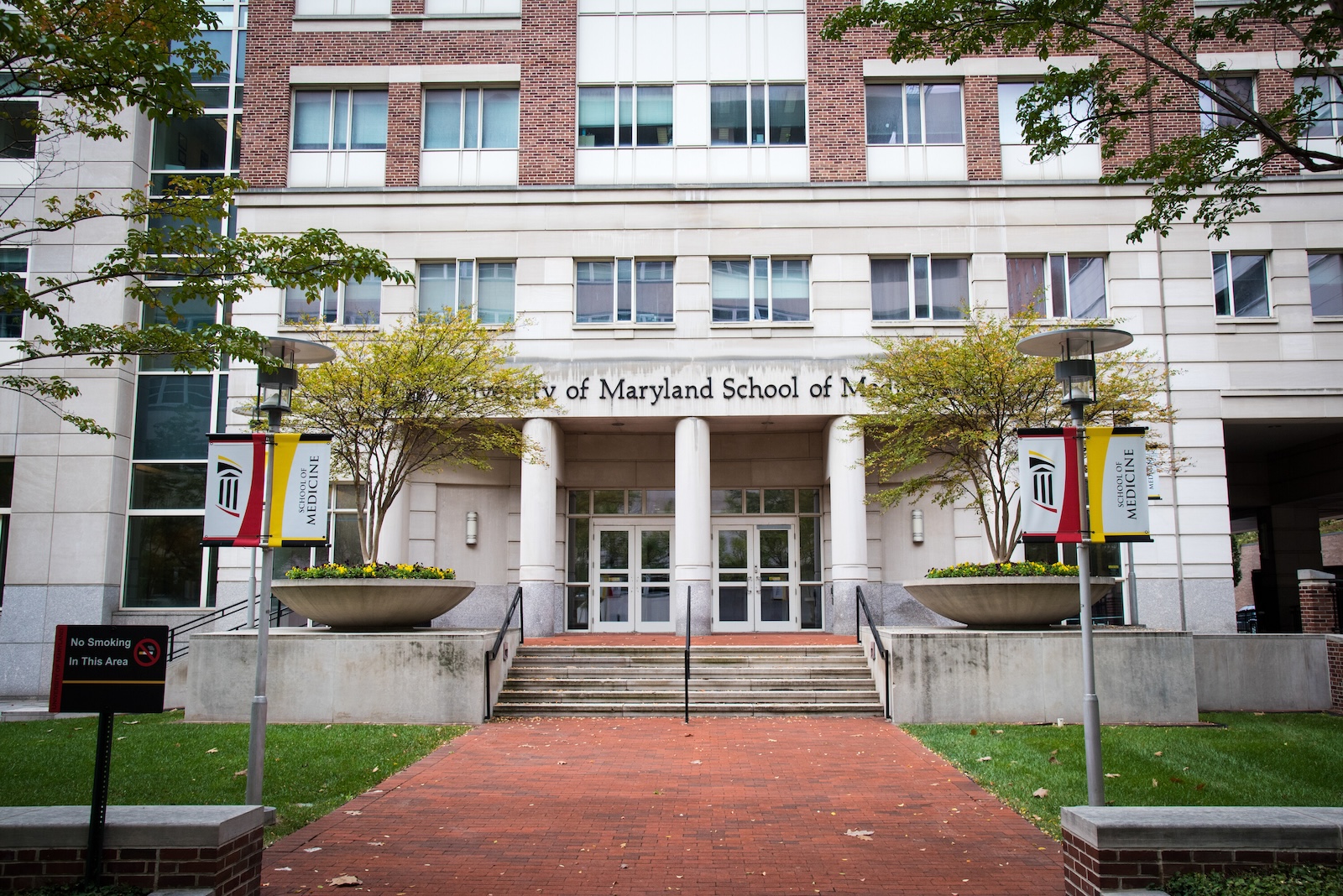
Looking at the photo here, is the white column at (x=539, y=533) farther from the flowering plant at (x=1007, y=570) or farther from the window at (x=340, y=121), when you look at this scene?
the flowering plant at (x=1007, y=570)

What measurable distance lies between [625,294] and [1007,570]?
10620 mm

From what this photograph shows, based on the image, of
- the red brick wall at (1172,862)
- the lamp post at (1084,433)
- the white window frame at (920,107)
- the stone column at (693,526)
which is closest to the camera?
the red brick wall at (1172,862)

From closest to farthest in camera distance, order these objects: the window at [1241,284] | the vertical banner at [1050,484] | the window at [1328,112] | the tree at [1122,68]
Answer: the vertical banner at [1050,484] → the tree at [1122,68] → the window at [1328,112] → the window at [1241,284]

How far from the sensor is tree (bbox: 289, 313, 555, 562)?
15.8 metres

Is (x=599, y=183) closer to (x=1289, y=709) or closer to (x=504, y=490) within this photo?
(x=504, y=490)

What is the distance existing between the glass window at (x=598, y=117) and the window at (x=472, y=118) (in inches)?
60.4

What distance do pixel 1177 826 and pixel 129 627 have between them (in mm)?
5949

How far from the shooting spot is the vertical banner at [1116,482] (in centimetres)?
820

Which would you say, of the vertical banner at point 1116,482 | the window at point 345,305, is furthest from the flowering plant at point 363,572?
the vertical banner at point 1116,482

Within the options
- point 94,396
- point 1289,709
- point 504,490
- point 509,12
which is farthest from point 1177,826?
point 94,396

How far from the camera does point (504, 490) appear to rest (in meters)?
22.5

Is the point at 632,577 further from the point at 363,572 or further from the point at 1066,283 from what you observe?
the point at 1066,283

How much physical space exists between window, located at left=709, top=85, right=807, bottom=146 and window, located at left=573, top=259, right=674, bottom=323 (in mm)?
3256

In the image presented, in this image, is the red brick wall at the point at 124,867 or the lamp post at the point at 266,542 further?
the lamp post at the point at 266,542
